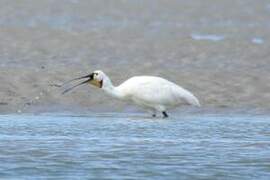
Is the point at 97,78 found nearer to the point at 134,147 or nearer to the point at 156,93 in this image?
the point at 156,93

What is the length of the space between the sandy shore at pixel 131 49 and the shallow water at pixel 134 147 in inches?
46.6

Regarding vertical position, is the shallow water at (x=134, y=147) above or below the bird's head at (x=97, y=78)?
below

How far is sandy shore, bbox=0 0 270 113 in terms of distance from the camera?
554 inches

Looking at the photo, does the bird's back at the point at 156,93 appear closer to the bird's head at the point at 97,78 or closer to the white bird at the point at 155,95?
the white bird at the point at 155,95

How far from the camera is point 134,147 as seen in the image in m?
9.86

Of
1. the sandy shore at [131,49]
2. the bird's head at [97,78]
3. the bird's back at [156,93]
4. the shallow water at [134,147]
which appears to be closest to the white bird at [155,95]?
the bird's back at [156,93]

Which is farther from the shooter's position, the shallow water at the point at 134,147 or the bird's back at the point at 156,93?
the bird's back at the point at 156,93

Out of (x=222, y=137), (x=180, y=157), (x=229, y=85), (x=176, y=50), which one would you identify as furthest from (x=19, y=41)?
(x=180, y=157)

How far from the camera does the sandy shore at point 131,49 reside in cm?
1406

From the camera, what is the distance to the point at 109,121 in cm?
1206

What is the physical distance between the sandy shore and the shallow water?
1.18 meters

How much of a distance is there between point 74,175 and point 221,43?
383 inches

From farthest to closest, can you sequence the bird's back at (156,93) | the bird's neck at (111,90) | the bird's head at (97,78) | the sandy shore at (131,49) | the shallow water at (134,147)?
the sandy shore at (131,49), the bird's head at (97,78), the bird's neck at (111,90), the bird's back at (156,93), the shallow water at (134,147)

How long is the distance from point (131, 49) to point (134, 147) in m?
7.25
